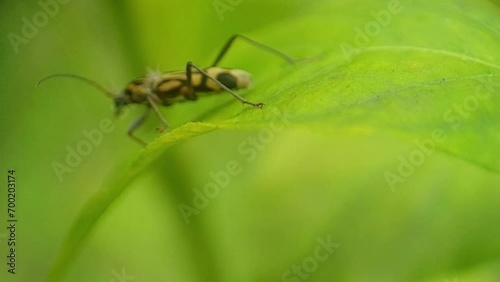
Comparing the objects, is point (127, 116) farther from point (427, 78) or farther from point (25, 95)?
point (427, 78)

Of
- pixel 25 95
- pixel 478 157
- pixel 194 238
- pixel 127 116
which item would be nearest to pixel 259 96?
pixel 478 157

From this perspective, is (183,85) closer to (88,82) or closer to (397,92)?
(88,82)

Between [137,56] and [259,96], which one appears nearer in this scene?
[259,96]

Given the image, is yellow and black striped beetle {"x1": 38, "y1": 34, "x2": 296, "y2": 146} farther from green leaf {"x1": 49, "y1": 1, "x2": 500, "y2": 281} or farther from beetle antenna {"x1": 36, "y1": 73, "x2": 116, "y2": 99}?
green leaf {"x1": 49, "y1": 1, "x2": 500, "y2": 281}

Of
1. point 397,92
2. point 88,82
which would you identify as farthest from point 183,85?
point 397,92


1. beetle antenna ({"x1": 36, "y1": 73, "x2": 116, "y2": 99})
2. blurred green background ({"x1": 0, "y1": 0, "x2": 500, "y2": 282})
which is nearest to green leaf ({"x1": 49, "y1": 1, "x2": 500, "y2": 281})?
blurred green background ({"x1": 0, "y1": 0, "x2": 500, "y2": 282})

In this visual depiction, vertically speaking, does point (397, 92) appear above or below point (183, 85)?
above

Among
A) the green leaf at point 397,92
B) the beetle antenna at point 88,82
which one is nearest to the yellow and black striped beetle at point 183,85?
the beetle antenna at point 88,82
